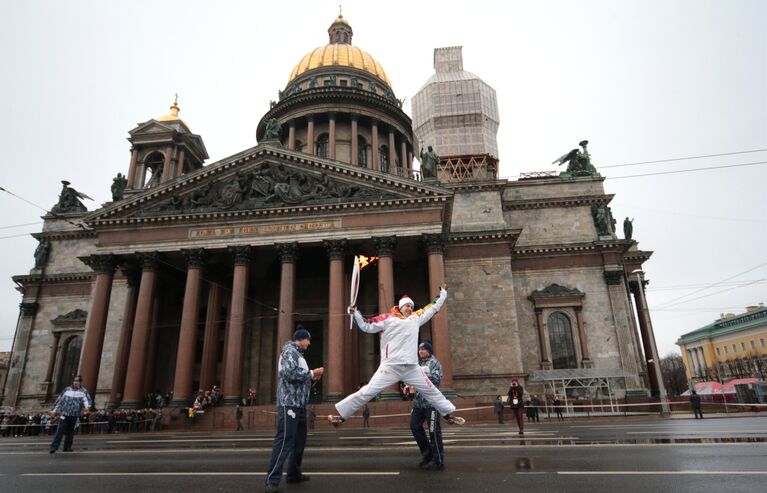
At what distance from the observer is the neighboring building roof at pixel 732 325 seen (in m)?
82.2

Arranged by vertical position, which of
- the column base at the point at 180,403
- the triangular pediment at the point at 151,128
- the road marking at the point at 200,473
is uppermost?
the triangular pediment at the point at 151,128

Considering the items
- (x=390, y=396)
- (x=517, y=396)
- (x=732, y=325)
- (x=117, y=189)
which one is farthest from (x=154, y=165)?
(x=732, y=325)

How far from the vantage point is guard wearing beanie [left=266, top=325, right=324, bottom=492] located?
5555mm

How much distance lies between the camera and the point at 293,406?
578cm

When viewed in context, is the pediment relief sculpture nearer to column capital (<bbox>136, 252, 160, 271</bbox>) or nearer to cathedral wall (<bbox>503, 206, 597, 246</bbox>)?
column capital (<bbox>136, 252, 160, 271</bbox>)

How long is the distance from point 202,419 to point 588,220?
28.8 meters

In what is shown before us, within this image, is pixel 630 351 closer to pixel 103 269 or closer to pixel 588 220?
pixel 588 220

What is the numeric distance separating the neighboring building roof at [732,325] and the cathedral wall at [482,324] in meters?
74.2

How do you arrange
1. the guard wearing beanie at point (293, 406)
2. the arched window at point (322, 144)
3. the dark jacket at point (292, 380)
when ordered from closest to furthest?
1. the guard wearing beanie at point (293, 406)
2. the dark jacket at point (292, 380)
3. the arched window at point (322, 144)

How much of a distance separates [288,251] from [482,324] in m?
13.3

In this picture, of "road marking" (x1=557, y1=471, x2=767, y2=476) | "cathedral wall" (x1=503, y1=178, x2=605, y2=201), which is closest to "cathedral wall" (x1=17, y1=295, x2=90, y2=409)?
"cathedral wall" (x1=503, y1=178, x2=605, y2=201)

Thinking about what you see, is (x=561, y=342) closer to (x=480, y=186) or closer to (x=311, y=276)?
A: (x=480, y=186)

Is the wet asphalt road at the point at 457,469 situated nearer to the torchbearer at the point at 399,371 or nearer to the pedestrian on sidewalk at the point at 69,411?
the torchbearer at the point at 399,371

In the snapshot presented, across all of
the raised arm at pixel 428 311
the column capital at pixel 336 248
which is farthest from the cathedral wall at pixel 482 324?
the raised arm at pixel 428 311
